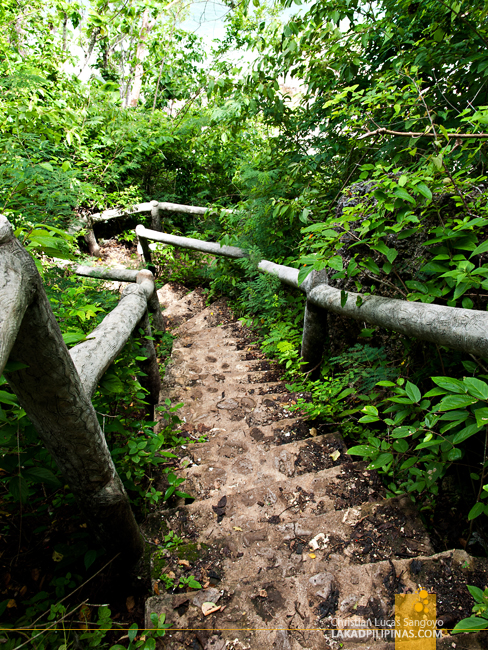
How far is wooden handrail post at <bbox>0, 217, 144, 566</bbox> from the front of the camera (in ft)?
2.76

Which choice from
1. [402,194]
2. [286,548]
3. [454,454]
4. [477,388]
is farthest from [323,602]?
[402,194]

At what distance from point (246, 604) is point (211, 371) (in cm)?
215

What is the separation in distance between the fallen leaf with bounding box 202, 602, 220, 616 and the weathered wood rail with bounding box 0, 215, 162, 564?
15.7 inches

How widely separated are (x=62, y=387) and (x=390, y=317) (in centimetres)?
147

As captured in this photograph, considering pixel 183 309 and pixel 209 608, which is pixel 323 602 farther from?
pixel 183 309

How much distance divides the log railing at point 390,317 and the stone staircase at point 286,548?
2.38ft

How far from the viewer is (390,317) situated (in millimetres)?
1589

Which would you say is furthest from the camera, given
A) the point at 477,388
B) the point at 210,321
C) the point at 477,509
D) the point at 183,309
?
the point at 183,309

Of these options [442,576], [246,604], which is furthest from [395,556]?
[246,604]

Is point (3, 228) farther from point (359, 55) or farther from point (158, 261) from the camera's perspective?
point (158, 261)

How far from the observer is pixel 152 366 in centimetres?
279

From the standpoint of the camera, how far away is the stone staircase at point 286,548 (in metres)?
1.16

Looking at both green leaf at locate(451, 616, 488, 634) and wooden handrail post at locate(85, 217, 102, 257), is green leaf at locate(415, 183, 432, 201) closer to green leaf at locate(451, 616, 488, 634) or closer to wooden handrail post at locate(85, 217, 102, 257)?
green leaf at locate(451, 616, 488, 634)

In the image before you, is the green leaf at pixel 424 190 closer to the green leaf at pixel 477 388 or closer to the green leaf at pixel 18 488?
the green leaf at pixel 477 388
